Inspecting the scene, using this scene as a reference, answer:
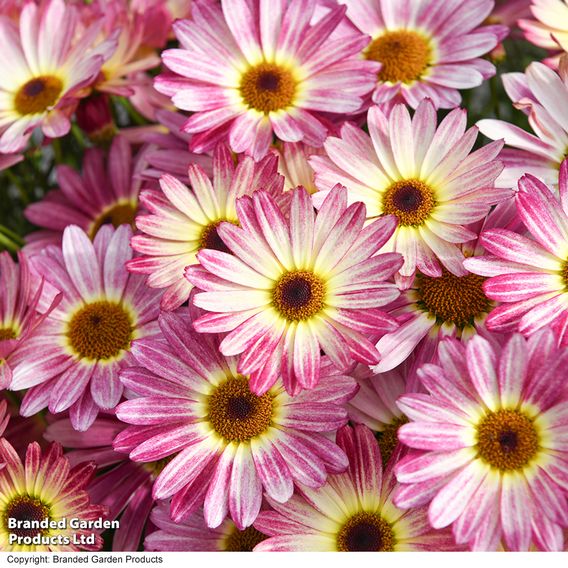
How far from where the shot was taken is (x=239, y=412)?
0.77 meters

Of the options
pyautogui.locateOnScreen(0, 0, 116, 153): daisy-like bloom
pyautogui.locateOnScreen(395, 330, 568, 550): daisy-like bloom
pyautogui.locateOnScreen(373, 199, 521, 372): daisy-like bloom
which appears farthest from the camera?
pyautogui.locateOnScreen(0, 0, 116, 153): daisy-like bloom

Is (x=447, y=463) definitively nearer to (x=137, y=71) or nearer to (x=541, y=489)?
(x=541, y=489)

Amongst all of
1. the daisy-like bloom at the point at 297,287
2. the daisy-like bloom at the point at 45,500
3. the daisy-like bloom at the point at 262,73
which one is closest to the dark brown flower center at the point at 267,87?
the daisy-like bloom at the point at 262,73

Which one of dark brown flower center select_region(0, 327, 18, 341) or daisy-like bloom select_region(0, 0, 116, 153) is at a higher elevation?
daisy-like bloom select_region(0, 0, 116, 153)

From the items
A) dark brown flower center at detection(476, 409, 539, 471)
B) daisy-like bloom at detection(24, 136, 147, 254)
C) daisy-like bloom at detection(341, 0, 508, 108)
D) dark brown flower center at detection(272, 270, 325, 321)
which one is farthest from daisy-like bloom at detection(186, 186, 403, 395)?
daisy-like bloom at detection(24, 136, 147, 254)

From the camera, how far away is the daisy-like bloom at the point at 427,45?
3.03 ft

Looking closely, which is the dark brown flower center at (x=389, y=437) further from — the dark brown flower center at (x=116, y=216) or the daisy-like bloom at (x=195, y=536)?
the dark brown flower center at (x=116, y=216)

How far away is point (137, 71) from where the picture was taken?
1079 millimetres

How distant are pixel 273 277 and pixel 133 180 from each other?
1.25 ft

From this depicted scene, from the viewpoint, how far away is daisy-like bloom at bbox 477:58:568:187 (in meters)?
0.85

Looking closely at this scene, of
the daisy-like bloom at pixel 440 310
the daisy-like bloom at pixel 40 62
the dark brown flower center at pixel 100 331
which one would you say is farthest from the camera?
the daisy-like bloom at pixel 40 62

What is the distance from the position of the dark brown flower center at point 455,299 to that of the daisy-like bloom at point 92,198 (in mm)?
422

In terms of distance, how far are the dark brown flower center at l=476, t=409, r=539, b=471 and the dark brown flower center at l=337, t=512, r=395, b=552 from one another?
0.38 ft

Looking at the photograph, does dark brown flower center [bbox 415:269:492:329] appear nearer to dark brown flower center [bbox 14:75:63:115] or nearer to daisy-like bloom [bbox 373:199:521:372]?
daisy-like bloom [bbox 373:199:521:372]
